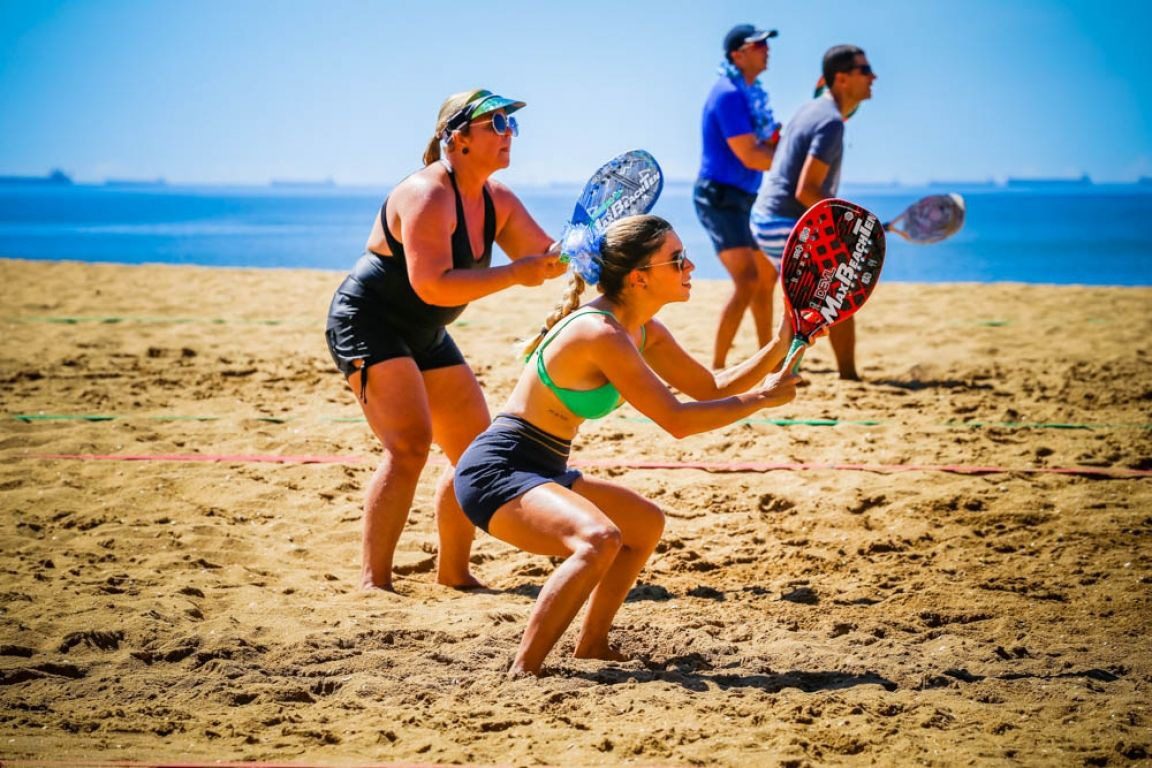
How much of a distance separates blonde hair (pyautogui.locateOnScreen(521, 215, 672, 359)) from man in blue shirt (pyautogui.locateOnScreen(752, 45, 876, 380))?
12.7ft

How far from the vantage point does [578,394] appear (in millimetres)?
3660

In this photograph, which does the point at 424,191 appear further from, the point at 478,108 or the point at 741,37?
the point at 741,37

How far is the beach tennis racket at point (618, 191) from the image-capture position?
4.21m

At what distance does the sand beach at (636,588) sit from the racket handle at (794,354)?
87 centimetres

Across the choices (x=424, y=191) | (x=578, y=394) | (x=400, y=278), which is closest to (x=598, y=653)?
(x=578, y=394)

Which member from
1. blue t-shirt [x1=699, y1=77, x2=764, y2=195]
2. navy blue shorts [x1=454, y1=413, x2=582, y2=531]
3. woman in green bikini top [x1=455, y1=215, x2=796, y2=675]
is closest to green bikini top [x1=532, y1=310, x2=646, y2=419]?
woman in green bikini top [x1=455, y1=215, x2=796, y2=675]

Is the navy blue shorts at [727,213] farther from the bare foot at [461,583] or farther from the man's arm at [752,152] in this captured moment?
the bare foot at [461,583]

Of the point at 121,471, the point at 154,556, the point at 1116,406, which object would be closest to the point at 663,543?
the point at 154,556

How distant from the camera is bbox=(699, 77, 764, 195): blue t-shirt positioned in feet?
24.6

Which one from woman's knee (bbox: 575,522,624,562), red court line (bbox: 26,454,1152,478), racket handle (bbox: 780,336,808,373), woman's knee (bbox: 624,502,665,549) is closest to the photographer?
woman's knee (bbox: 575,522,624,562)

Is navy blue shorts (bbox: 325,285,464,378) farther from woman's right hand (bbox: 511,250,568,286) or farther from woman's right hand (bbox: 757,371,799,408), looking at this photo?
woman's right hand (bbox: 757,371,799,408)

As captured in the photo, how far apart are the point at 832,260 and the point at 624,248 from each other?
70 centimetres

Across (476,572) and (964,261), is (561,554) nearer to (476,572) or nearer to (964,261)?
(476,572)

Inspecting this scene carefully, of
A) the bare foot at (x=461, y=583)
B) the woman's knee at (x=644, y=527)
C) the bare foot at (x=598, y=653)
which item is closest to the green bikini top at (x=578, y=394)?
the woman's knee at (x=644, y=527)
